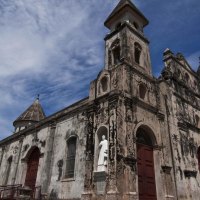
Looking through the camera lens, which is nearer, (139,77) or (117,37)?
(139,77)

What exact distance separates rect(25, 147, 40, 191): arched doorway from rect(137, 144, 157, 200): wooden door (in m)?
8.09

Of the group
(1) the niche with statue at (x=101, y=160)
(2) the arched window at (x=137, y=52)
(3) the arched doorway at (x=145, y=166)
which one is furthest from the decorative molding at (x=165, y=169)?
(2) the arched window at (x=137, y=52)

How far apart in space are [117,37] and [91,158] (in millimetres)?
7966

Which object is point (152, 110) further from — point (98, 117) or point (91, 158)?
point (91, 158)

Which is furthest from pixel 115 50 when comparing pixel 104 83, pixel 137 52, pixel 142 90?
pixel 142 90

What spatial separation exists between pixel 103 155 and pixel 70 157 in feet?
12.3

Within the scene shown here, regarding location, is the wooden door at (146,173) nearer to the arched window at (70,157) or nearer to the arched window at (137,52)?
the arched window at (70,157)

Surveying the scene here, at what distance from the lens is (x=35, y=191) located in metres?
14.6

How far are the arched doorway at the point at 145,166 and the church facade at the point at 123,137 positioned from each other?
1.9 inches

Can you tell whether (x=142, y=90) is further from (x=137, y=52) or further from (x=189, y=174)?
(x=189, y=174)

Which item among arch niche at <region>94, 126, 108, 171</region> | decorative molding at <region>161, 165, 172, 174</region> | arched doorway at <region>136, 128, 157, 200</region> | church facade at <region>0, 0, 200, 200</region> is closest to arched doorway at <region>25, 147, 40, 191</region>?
church facade at <region>0, 0, 200, 200</region>

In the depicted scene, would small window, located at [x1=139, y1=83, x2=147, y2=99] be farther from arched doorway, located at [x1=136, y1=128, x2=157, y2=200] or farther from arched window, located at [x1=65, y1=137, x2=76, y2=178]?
arched window, located at [x1=65, y1=137, x2=76, y2=178]

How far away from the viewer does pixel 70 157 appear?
13953 mm

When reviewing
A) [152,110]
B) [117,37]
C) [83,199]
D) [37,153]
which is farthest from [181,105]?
[37,153]
